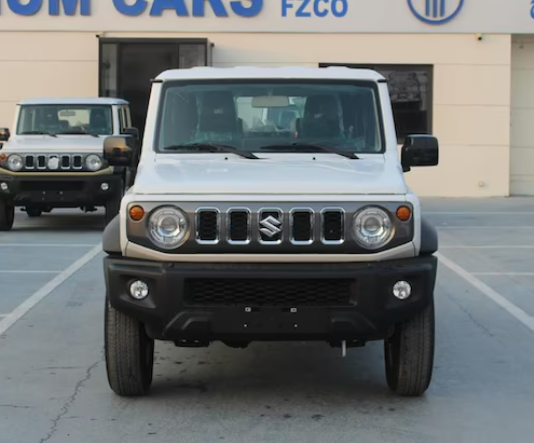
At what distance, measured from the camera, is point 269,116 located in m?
6.16

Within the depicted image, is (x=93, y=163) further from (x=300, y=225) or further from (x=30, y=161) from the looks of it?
(x=300, y=225)

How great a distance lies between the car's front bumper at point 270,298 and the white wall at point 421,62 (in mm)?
15947

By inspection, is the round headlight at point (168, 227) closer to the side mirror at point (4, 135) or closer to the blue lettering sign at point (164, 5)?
the side mirror at point (4, 135)

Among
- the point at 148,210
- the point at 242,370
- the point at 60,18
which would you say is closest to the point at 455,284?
the point at 242,370

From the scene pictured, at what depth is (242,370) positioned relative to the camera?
6.21 metres

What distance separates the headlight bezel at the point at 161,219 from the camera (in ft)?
16.5

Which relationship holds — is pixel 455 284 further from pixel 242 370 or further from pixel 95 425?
pixel 95 425

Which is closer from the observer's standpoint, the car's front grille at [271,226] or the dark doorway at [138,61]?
the car's front grille at [271,226]

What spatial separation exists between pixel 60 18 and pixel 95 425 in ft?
54.4

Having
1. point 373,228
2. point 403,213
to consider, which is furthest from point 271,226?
point 403,213

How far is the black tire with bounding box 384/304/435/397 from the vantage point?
17.4 feet

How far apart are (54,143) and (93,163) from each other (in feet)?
2.10

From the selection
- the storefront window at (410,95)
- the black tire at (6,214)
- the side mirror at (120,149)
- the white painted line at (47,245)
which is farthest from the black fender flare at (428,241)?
the storefront window at (410,95)

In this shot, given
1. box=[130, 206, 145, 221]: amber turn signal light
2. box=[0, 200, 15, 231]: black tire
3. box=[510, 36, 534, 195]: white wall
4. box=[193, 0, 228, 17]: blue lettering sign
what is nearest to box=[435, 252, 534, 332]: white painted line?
box=[130, 206, 145, 221]: amber turn signal light
